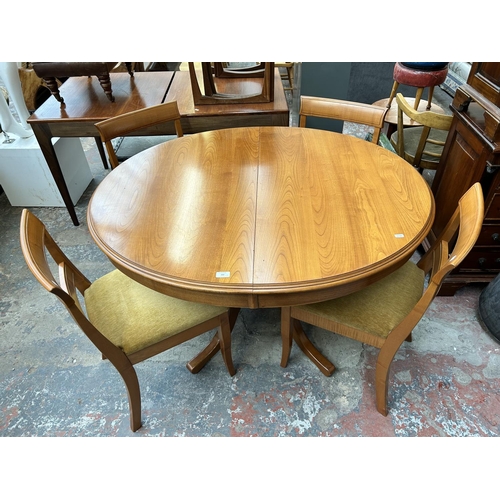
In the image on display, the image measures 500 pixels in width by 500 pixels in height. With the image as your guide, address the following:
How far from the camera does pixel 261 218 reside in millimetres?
1291

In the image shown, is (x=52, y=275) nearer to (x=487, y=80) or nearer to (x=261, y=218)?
(x=261, y=218)

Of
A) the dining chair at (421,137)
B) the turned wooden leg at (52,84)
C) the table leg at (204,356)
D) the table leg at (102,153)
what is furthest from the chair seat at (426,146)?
the table leg at (102,153)

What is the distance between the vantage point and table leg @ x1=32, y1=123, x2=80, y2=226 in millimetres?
2211

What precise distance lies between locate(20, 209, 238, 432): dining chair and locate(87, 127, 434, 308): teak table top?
20 cm

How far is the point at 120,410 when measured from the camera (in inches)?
62.0

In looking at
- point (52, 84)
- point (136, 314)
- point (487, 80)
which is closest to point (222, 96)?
point (52, 84)

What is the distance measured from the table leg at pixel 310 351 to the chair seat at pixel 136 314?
0.50 metres

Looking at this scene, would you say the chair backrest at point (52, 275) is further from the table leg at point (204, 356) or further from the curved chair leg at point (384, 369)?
the curved chair leg at point (384, 369)

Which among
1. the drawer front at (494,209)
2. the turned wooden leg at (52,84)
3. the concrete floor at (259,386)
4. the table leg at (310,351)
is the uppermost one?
the turned wooden leg at (52,84)

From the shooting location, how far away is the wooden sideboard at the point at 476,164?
1564mm

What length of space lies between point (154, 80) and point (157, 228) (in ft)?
6.00

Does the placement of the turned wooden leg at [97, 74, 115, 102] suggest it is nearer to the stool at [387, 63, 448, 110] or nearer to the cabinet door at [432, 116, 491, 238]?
→ the cabinet door at [432, 116, 491, 238]

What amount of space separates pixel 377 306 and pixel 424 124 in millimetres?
1249

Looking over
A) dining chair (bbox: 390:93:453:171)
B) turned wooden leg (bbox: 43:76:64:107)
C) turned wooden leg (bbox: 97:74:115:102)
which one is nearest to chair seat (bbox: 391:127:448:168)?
dining chair (bbox: 390:93:453:171)
